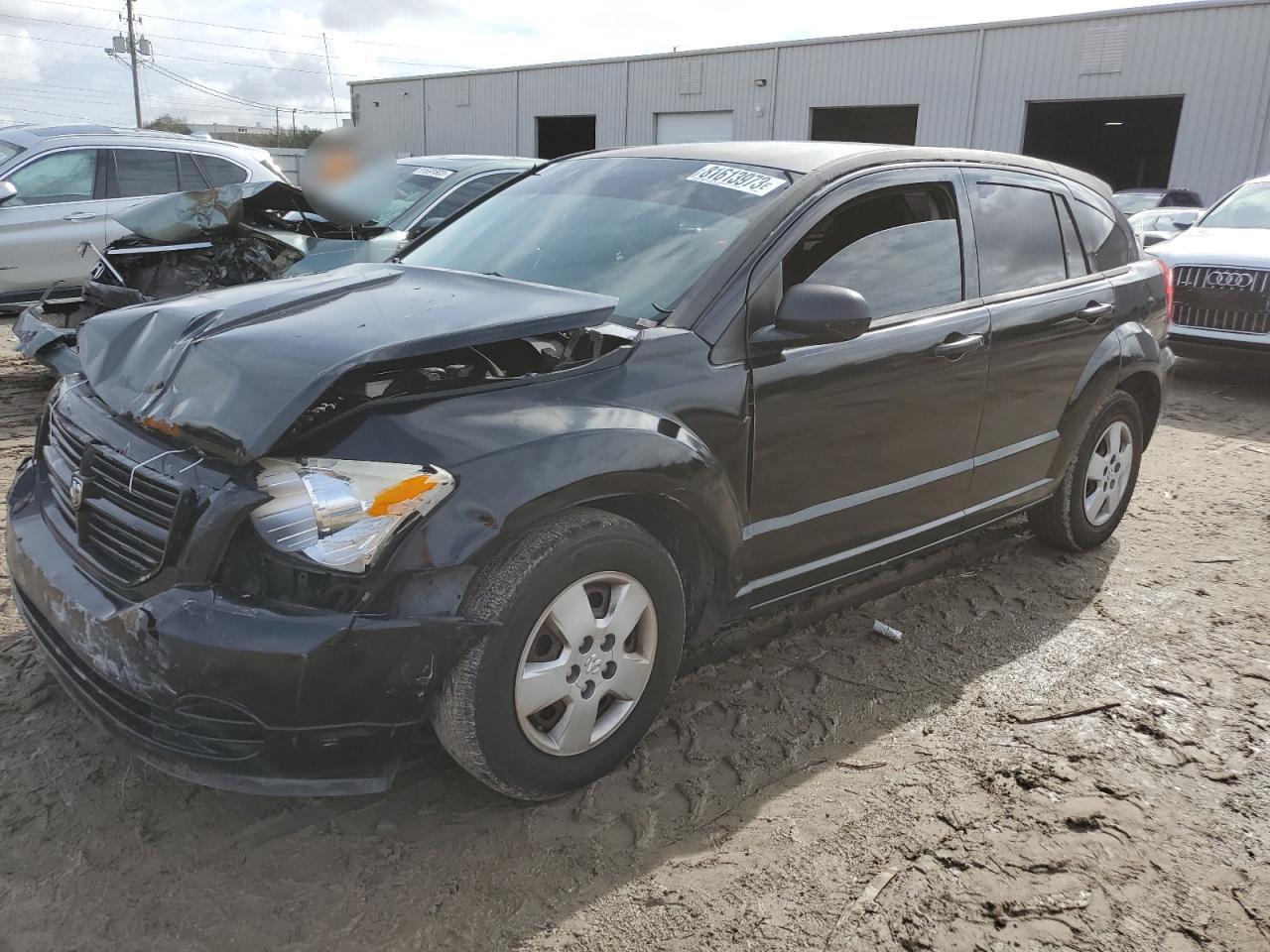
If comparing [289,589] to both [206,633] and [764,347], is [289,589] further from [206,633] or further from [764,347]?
[764,347]

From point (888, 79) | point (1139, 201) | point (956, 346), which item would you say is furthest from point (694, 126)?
point (956, 346)

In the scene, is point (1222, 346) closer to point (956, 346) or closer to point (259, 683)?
point (956, 346)

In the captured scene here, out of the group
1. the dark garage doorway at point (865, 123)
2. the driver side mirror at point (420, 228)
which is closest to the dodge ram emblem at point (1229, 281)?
the driver side mirror at point (420, 228)

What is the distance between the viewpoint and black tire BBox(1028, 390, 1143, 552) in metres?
4.38

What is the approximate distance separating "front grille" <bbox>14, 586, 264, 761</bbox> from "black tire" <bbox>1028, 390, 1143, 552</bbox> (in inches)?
138

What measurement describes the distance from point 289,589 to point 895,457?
207 cm

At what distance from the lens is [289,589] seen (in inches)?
86.6

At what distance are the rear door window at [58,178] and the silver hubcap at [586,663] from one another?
802 cm

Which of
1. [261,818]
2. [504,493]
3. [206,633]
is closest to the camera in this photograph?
[206,633]

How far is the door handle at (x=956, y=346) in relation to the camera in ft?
11.2

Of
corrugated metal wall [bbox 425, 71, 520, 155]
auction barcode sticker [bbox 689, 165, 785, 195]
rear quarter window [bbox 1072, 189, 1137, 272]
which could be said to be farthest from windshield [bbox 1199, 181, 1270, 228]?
corrugated metal wall [bbox 425, 71, 520, 155]

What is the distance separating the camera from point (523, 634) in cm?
236

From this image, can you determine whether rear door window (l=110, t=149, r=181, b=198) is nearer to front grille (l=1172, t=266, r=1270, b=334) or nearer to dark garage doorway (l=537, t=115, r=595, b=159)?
front grille (l=1172, t=266, r=1270, b=334)

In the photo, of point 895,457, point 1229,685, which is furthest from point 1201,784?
point 895,457
